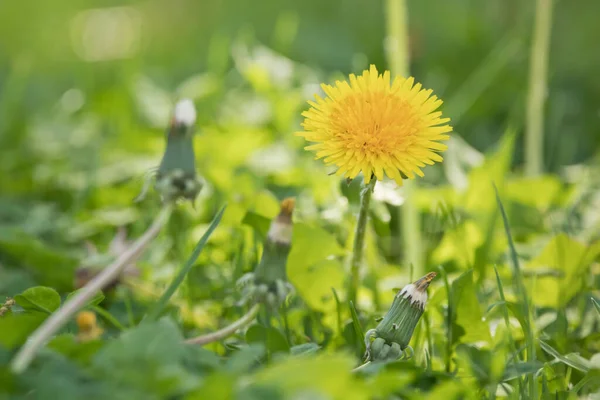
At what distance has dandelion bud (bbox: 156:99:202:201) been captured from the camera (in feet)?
2.87

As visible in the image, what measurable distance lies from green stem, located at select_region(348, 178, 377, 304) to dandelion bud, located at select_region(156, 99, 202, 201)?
0.65 ft

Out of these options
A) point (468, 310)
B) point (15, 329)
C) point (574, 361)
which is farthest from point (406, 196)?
point (15, 329)

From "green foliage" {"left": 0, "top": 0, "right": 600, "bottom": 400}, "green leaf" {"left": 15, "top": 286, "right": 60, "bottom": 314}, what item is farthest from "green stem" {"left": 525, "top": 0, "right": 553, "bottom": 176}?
"green leaf" {"left": 15, "top": 286, "right": 60, "bottom": 314}

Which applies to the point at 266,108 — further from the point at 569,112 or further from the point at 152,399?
the point at 152,399

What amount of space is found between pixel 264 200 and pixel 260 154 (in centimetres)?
43

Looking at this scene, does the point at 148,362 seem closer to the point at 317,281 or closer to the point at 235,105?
the point at 317,281

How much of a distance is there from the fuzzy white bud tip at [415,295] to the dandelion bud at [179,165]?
28 cm

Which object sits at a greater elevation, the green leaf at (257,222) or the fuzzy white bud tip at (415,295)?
the green leaf at (257,222)

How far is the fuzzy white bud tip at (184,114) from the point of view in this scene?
0.88 meters

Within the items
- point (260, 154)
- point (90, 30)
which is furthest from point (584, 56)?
point (90, 30)

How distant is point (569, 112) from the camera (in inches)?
78.2

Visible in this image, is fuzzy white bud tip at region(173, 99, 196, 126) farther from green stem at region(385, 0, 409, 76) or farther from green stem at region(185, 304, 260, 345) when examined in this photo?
green stem at region(385, 0, 409, 76)

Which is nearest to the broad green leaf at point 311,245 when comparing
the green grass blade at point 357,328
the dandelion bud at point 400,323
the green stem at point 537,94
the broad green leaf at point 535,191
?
the green grass blade at point 357,328

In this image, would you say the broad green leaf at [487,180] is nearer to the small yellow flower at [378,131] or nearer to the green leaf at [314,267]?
the green leaf at [314,267]
